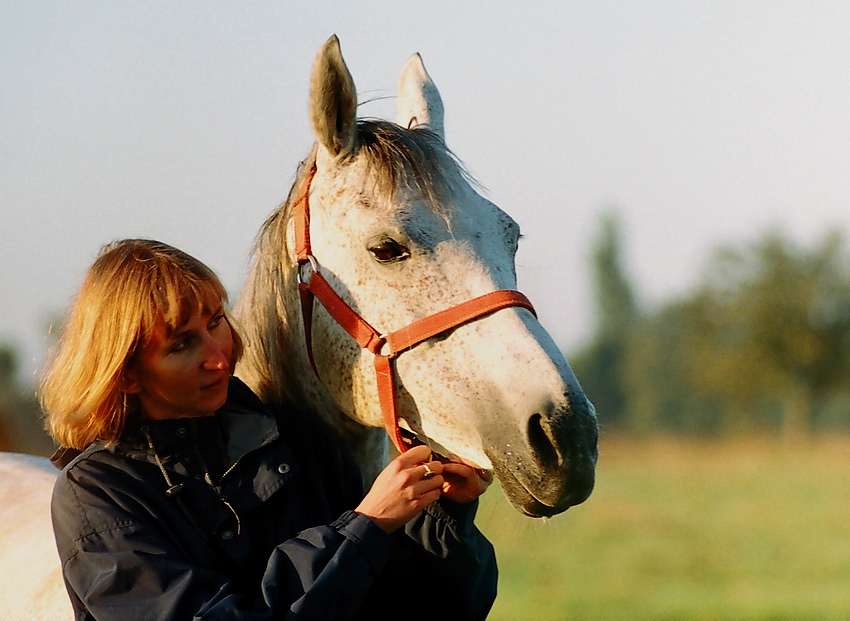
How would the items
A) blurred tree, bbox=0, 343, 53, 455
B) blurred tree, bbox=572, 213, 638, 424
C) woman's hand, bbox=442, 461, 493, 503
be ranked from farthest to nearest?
blurred tree, bbox=572, 213, 638, 424, blurred tree, bbox=0, 343, 53, 455, woman's hand, bbox=442, 461, 493, 503

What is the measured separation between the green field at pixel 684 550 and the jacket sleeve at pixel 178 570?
1.81ft

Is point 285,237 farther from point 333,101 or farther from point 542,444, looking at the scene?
Result: point 542,444

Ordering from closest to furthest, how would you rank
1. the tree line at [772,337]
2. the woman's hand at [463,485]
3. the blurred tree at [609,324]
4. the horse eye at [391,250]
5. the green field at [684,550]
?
the woman's hand at [463,485]
the horse eye at [391,250]
the green field at [684,550]
the tree line at [772,337]
the blurred tree at [609,324]

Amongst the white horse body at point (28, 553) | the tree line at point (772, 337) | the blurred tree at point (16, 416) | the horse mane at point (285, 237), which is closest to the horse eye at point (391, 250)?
the horse mane at point (285, 237)

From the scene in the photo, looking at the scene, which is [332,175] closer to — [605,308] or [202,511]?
[202,511]

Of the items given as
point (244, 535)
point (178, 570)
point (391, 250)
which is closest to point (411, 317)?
point (391, 250)

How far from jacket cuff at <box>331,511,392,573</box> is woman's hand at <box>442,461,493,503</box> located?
0.27 metres

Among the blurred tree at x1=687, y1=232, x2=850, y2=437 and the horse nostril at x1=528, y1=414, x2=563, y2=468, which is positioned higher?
the horse nostril at x1=528, y1=414, x2=563, y2=468

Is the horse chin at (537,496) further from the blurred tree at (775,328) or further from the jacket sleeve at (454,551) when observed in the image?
the blurred tree at (775,328)

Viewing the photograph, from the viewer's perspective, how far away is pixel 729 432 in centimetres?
4203

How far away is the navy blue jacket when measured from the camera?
185 cm

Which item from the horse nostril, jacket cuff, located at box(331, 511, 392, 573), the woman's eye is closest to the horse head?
the horse nostril

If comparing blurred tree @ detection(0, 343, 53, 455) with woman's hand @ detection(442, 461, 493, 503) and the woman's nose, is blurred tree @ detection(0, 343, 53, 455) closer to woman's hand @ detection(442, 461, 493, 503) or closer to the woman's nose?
the woman's nose

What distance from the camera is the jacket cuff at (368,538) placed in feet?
6.34
